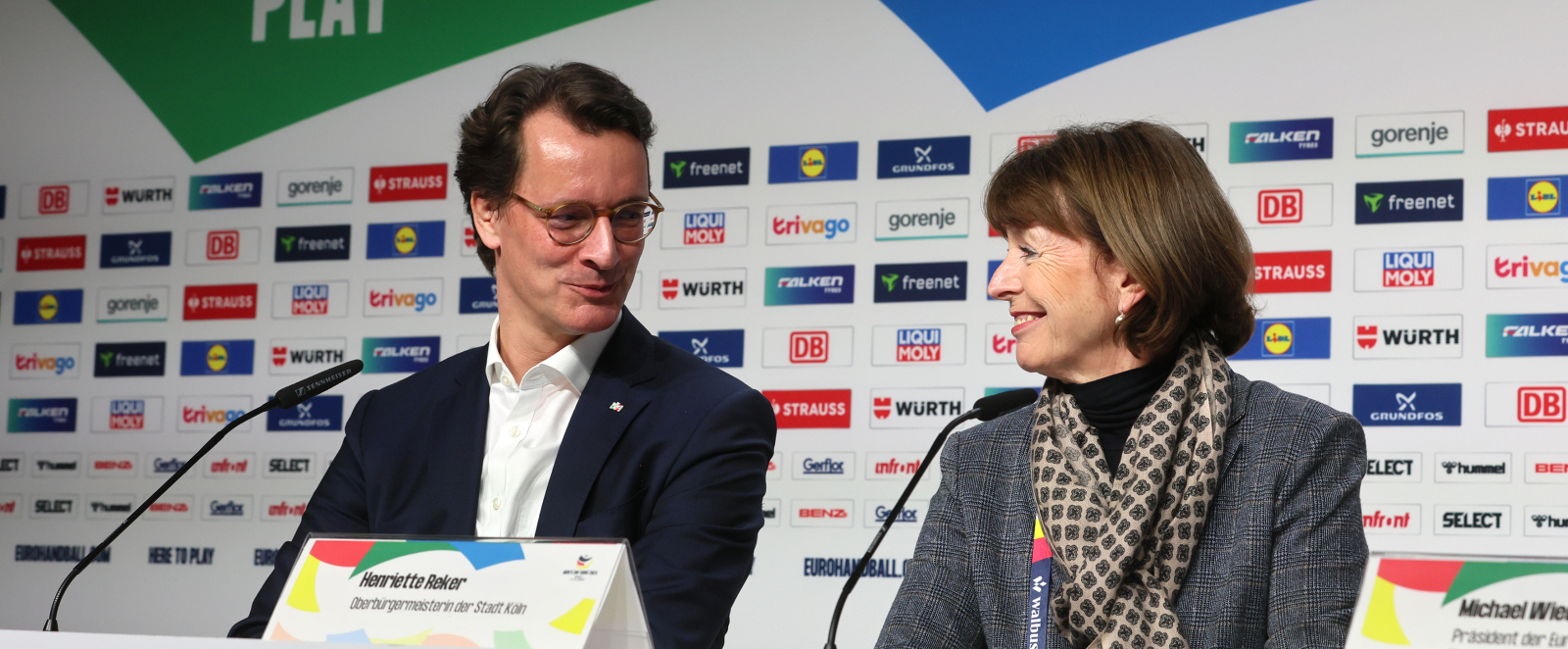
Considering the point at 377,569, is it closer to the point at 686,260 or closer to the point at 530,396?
the point at 530,396

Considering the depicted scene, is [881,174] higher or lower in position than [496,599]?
higher

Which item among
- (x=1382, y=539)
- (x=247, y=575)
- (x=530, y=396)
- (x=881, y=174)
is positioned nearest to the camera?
(x=530, y=396)

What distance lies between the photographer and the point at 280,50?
15.3 ft

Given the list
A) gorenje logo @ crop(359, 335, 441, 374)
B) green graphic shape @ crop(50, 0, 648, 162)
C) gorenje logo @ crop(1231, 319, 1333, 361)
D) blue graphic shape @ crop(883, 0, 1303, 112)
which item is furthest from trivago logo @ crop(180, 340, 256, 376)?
Result: gorenje logo @ crop(1231, 319, 1333, 361)

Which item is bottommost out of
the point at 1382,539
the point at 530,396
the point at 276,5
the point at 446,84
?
the point at 1382,539

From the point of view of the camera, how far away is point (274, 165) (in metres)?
4.64

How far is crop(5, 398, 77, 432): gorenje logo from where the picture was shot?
15.4 feet

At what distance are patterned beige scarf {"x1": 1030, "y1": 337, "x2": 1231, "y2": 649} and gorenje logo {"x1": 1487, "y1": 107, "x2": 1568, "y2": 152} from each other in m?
2.56

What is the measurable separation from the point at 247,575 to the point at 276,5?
2070mm

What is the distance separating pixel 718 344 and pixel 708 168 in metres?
0.60

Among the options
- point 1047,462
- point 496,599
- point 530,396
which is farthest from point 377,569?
point 1047,462

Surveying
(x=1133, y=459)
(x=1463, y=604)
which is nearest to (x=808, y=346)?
(x=1133, y=459)

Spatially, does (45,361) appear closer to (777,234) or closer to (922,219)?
(777,234)

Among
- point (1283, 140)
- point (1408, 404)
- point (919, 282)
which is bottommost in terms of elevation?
point (1408, 404)
